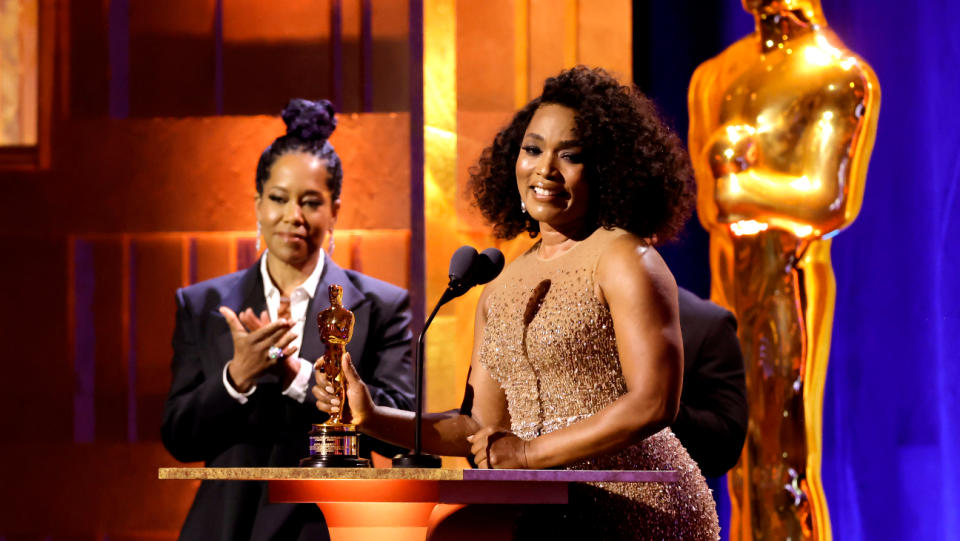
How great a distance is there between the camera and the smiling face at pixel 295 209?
131 inches

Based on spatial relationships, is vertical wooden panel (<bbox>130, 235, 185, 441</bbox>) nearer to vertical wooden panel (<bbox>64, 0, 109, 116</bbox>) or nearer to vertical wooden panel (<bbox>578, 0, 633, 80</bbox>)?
vertical wooden panel (<bbox>64, 0, 109, 116</bbox>)

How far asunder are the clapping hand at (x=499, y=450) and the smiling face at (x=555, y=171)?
18.9 inches

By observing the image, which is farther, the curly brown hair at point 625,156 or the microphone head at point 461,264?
the curly brown hair at point 625,156

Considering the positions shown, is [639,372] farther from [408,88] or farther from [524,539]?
[408,88]

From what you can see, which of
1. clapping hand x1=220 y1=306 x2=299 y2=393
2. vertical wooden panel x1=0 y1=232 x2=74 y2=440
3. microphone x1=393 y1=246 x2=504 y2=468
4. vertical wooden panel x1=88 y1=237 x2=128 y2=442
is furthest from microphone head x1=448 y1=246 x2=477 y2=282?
vertical wooden panel x1=0 y1=232 x2=74 y2=440

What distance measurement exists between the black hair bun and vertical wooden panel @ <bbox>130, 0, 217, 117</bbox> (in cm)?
91

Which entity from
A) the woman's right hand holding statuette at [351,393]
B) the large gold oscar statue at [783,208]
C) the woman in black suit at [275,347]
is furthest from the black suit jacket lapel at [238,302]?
the large gold oscar statue at [783,208]

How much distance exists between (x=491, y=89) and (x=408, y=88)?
351 millimetres

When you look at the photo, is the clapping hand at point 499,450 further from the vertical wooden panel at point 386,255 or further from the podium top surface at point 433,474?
the vertical wooden panel at point 386,255

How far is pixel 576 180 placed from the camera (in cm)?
218

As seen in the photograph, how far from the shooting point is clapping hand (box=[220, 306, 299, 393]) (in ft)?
9.62

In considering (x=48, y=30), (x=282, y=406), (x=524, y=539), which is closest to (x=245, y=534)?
(x=282, y=406)

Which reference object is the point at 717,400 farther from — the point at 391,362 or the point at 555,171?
the point at 555,171

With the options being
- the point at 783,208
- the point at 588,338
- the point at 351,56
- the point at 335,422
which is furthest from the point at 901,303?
the point at 335,422
